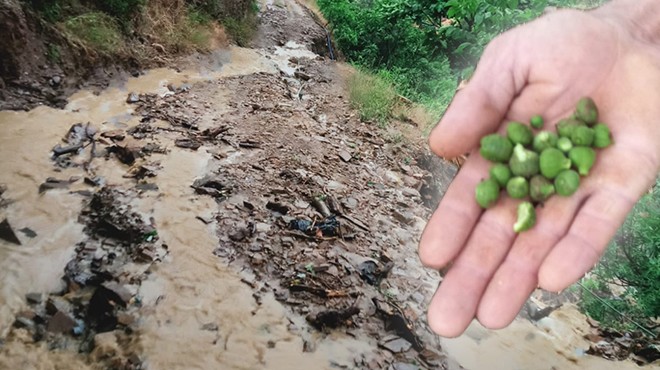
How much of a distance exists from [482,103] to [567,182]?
0.59 m

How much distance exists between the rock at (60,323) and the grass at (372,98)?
258 inches

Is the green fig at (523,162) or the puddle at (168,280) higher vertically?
the green fig at (523,162)

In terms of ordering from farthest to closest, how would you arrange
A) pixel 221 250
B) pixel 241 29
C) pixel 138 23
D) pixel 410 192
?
pixel 241 29, pixel 138 23, pixel 410 192, pixel 221 250

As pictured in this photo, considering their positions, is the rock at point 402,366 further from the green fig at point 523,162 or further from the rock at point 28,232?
the rock at point 28,232

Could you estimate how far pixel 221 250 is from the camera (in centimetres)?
455

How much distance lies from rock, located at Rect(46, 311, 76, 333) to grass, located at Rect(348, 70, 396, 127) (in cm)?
656

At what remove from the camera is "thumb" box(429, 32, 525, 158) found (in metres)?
2.45

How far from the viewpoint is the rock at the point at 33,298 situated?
369 centimetres

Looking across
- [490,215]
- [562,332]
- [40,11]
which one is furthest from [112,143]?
[562,332]

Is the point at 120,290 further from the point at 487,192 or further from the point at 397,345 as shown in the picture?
the point at 487,192

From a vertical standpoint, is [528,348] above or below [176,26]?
below

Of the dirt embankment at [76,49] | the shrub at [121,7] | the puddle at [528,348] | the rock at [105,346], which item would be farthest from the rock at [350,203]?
the shrub at [121,7]

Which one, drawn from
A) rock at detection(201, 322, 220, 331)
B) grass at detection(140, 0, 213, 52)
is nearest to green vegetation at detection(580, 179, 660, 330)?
rock at detection(201, 322, 220, 331)

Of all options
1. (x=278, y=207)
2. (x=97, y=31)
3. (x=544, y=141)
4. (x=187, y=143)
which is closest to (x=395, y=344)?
(x=278, y=207)
